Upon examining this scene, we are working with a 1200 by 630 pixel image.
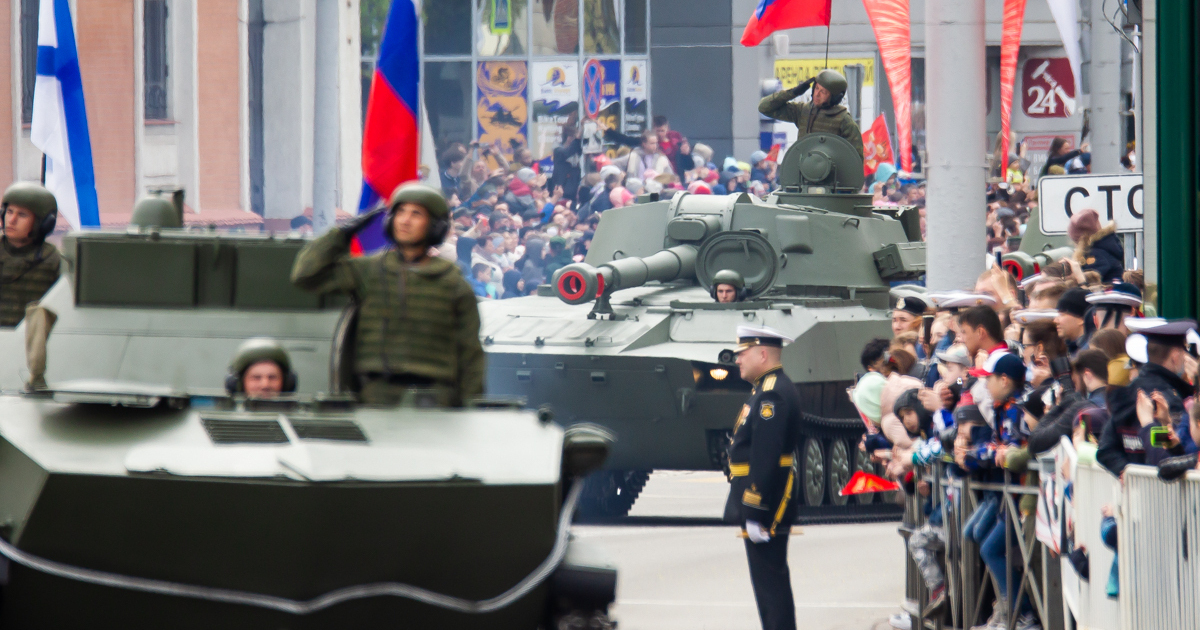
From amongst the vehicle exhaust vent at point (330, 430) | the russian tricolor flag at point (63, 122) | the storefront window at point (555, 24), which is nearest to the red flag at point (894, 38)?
the russian tricolor flag at point (63, 122)

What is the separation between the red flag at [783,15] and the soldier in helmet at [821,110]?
0.66 metres

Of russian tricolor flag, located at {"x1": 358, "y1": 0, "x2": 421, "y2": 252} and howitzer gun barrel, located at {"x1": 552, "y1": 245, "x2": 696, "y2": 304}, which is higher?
russian tricolor flag, located at {"x1": 358, "y1": 0, "x2": 421, "y2": 252}

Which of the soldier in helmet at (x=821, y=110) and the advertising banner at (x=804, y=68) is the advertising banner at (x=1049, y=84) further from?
the soldier in helmet at (x=821, y=110)

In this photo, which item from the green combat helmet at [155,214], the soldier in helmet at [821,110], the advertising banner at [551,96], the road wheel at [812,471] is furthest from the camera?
the advertising banner at [551,96]

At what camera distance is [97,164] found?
2325cm

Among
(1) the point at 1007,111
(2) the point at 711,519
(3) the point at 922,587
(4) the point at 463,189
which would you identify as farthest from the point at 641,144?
(3) the point at 922,587

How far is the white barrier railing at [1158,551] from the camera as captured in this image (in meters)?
5.88

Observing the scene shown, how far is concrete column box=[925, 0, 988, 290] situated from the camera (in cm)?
1228

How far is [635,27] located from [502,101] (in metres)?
3.26

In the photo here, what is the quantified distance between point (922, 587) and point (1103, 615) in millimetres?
2568

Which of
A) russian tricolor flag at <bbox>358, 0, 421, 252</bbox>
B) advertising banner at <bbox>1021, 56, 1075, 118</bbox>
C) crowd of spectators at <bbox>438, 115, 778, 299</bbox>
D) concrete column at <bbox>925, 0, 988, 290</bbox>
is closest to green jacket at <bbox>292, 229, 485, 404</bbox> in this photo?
russian tricolor flag at <bbox>358, 0, 421, 252</bbox>

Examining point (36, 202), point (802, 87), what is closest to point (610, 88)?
point (802, 87)

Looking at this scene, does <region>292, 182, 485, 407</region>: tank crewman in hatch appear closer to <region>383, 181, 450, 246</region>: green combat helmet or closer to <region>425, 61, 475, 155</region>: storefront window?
<region>383, 181, 450, 246</region>: green combat helmet

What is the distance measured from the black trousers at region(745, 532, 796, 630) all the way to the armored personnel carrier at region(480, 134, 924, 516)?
4.85 meters
